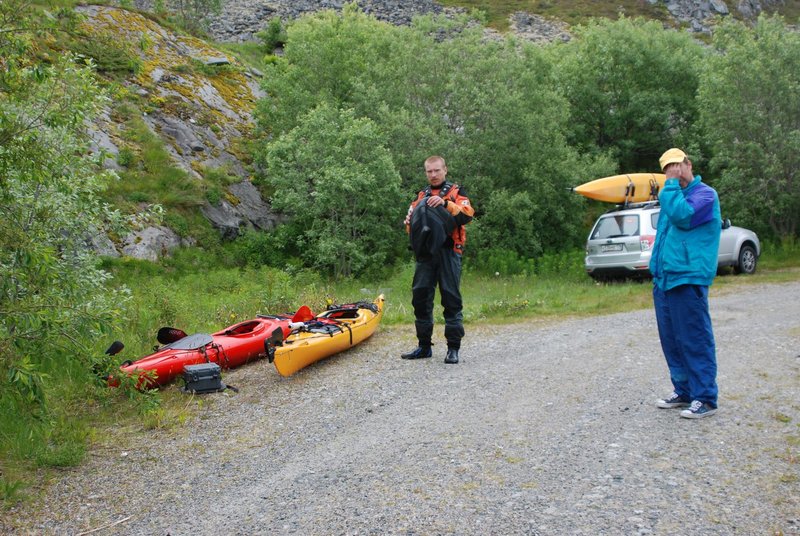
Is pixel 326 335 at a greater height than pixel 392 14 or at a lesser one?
lesser

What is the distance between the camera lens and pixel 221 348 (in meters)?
8.99

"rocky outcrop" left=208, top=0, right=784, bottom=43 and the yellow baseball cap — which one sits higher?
"rocky outcrop" left=208, top=0, right=784, bottom=43

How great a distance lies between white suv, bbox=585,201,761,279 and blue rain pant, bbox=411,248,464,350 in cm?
835

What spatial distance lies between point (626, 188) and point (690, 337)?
479 inches

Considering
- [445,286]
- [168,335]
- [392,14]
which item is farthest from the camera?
[392,14]

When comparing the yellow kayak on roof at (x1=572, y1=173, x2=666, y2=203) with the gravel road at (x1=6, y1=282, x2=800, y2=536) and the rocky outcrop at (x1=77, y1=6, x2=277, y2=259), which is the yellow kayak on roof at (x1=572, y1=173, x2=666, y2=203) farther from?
the rocky outcrop at (x1=77, y1=6, x2=277, y2=259)

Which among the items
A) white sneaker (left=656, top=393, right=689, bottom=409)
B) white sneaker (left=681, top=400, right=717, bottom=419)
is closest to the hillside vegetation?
white sneaker (left=656, top=393, right=689, bottom=409)

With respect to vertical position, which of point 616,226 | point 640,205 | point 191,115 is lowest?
point 616,226

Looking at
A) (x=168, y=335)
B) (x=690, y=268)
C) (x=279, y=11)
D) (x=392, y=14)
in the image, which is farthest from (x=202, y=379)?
(x=392, y=14)

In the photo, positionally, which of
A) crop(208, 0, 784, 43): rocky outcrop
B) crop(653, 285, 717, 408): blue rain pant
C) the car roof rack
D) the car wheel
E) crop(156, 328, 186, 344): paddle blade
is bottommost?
the car wheel

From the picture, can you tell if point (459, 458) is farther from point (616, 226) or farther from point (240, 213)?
point (240, 213)

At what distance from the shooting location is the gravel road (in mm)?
4340

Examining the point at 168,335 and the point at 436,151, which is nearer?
the point at 168,335

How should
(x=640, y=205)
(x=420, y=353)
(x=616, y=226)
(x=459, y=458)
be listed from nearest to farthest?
(x=459, y=458), (x=420, y=353), (x=616, y=226), (x=640, y=205)
